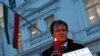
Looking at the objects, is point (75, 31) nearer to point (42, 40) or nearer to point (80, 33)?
point (80, 33)

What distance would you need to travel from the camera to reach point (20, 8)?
17797 mm

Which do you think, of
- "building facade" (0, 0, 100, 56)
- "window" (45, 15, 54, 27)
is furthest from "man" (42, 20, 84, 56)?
"window" (45, 15, 54, 27)

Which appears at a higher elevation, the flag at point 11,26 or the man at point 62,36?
the man at point 62,36

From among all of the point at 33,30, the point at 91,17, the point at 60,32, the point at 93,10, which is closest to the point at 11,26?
the point at 33,30

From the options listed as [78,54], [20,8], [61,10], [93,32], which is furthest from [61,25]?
[20,8]

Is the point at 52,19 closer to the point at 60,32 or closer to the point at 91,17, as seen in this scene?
the point at 91,17

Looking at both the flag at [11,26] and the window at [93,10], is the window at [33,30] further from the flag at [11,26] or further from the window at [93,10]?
the window at [93,10]

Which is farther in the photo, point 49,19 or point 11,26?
point 49,19

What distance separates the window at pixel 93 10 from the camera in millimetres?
14516

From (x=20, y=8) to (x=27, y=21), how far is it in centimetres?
160

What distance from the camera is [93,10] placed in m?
14.8

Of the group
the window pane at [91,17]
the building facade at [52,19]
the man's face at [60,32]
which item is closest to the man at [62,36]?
the man's face at [60,32]

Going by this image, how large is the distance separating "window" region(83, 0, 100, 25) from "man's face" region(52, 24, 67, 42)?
494 inches

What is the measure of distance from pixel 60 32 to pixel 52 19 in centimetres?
1460
